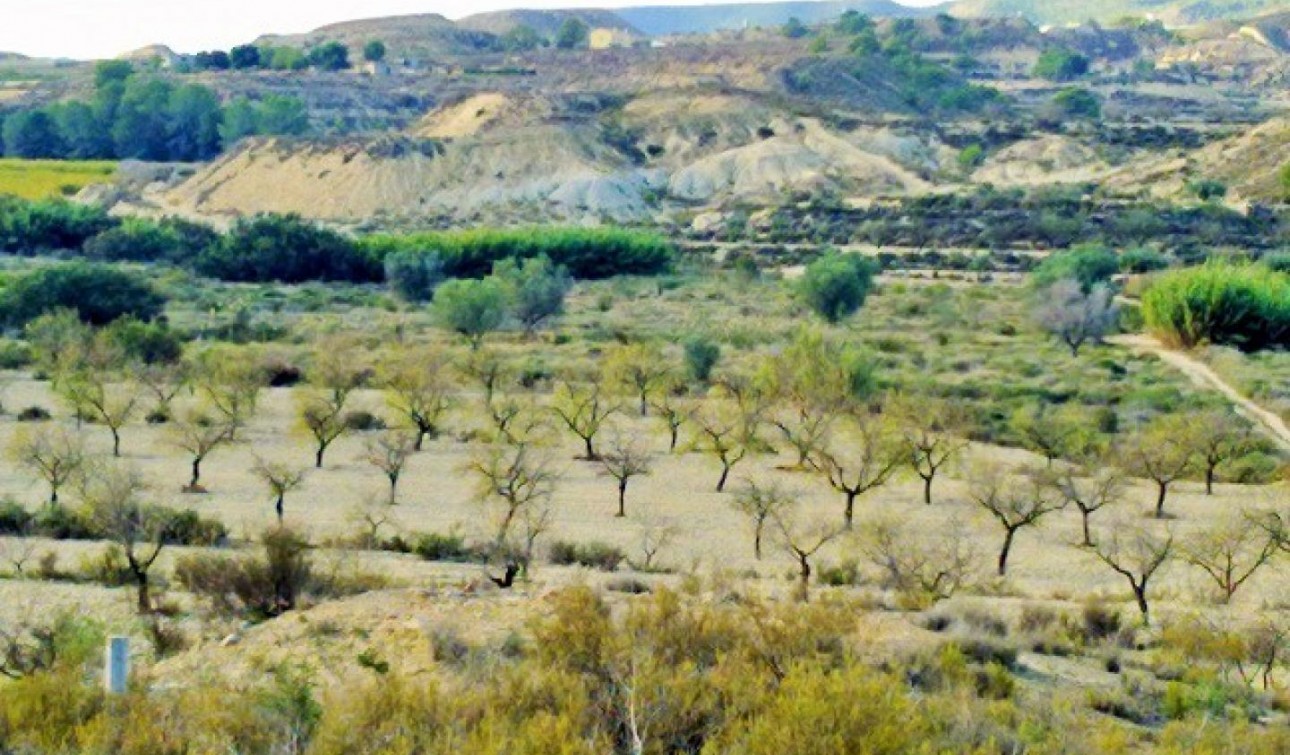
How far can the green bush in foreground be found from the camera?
188 feet

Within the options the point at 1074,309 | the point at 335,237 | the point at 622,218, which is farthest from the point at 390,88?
the point at 1074,309

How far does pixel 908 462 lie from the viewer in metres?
35.7

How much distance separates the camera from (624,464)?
3459 cm

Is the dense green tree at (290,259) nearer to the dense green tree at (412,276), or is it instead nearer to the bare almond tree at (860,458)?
the dense green tree at (412,276)

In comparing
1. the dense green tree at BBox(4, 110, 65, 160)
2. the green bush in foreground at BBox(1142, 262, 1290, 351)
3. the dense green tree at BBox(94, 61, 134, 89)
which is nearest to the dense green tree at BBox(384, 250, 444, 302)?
the green bush in foreground at BBox(1142, 262, 1290, 351)

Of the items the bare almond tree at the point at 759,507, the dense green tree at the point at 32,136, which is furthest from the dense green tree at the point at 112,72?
the bare almond tree at the point at 759,507

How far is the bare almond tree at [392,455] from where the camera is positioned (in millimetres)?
34688

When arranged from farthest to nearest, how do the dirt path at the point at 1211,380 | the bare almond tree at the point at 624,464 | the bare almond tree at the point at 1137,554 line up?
the dirt path at the point at 1211,380 → the bare almond tree at the point at 624,464 → the bare almond tree at the point at 1137,554

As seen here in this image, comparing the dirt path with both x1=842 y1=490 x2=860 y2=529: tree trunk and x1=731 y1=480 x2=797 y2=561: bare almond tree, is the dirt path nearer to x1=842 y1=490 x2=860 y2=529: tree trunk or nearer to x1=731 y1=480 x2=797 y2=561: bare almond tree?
x1=842 y1=490 x2=860 y2=529: tree trunk

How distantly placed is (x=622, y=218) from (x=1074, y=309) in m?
46.6

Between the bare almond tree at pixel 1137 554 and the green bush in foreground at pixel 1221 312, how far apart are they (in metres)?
26.9

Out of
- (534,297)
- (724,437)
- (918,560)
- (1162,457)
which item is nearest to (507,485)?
(724,437)

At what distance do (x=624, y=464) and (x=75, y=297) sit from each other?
30.5 meters

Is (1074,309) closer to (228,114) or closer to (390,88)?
(228,114)
